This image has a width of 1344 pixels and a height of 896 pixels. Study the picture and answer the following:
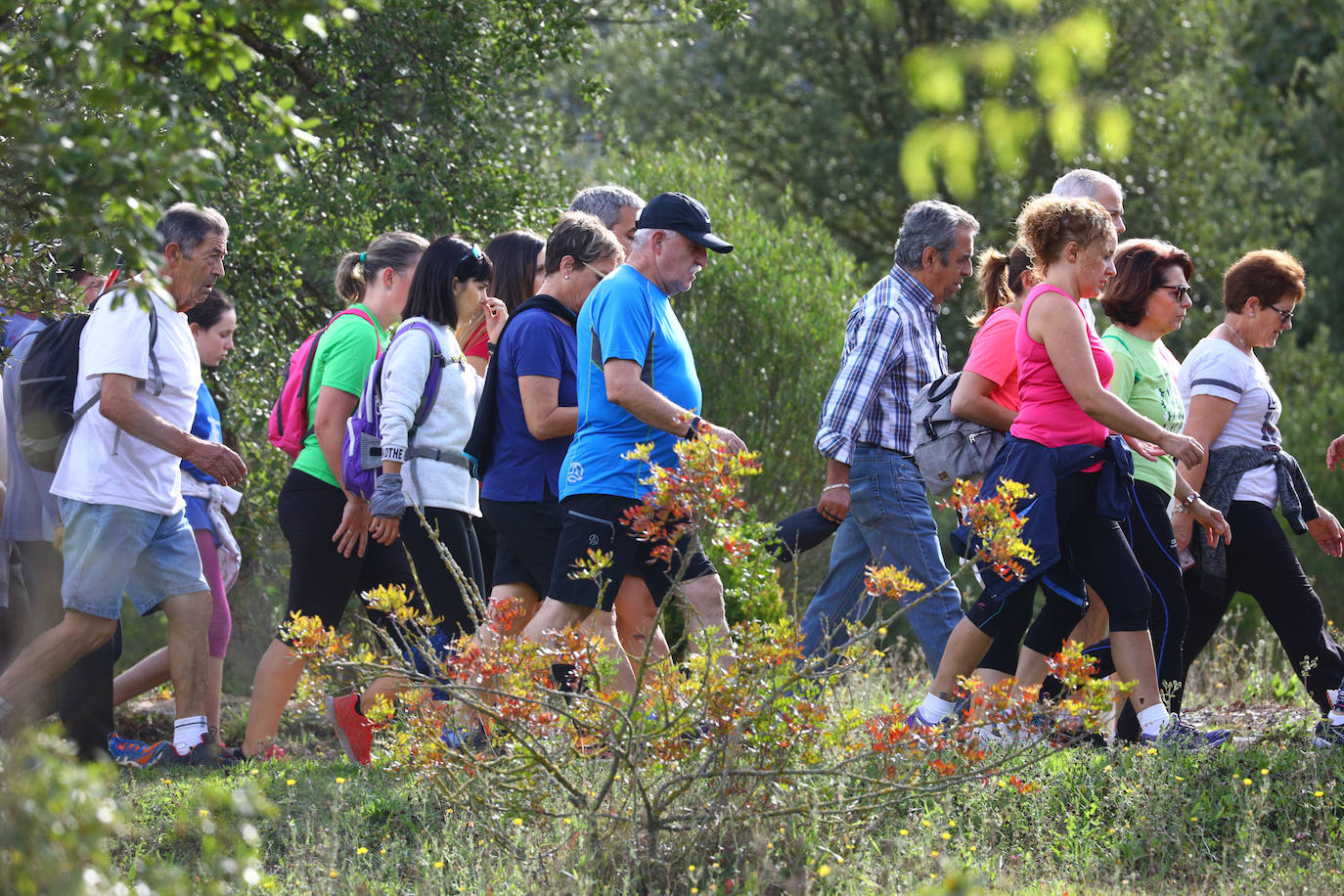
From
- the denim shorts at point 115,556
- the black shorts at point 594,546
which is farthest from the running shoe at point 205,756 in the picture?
the black shorts at point 594,546

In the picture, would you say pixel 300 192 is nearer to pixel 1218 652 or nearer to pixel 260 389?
pixel 260 389

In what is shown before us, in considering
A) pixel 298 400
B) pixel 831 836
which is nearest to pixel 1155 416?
pixel 831 836

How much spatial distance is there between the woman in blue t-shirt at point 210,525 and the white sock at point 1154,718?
383cm

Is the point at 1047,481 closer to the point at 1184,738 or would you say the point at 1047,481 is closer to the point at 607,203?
the point at 1184,738

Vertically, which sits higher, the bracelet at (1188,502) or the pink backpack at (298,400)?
the bracelet at (1188,502)

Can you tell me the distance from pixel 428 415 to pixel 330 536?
66cm

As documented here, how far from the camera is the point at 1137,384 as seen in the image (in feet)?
18.3

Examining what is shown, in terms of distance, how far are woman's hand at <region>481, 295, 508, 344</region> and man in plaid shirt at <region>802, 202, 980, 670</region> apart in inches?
59.3

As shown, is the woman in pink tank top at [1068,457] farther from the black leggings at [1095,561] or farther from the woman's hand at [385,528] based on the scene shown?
the woman's hand at [385,528]

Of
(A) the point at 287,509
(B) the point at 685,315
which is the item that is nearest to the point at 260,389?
(A) the point at 287,509

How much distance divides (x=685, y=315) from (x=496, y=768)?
7.74m

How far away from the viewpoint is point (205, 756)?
562 cm

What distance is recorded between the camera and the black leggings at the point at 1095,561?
5.07 metres

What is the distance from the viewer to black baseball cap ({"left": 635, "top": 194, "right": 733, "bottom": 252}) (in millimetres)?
4941
